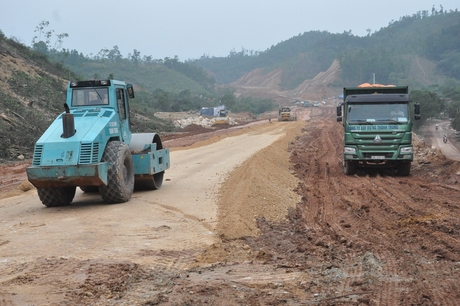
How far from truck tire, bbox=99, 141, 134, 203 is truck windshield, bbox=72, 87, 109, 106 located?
1338 mm

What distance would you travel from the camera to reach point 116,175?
493 inches

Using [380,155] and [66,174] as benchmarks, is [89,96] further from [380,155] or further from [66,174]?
[380,155]

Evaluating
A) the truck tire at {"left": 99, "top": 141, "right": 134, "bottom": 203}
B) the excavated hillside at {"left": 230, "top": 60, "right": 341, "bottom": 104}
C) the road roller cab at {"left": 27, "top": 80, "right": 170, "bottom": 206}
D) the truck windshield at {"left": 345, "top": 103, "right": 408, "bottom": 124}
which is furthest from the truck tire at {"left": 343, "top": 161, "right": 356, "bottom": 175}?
the excavated hillside at {"left": 230, "top": 60, "right": 341, "bottom": 104}

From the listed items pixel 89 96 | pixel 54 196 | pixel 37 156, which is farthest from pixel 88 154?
pixel 89 96

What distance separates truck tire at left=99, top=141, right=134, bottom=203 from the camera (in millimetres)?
12508

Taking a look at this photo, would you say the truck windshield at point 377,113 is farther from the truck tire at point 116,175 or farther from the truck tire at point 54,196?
the truck tire at point 54,196

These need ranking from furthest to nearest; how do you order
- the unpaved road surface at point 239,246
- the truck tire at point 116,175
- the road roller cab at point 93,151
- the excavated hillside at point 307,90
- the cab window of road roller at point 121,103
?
the excavated hillside at point 307,90
the cab window of road roller at point 121,103
the truck tire at point 116,175
the road roller cab at point 93,151
the unpaved road surface at point 239,246

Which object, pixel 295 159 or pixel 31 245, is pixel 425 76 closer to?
pixel 295 159

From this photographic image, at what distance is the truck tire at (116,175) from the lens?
41.0ft

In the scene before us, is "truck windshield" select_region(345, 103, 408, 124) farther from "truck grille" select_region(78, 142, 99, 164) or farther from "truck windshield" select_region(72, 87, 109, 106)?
"truck grille" select_region(78, 142, 99, 164)

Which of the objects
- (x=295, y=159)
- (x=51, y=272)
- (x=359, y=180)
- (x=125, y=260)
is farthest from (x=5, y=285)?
(x=295, y=159)

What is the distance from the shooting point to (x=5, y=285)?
275 inches

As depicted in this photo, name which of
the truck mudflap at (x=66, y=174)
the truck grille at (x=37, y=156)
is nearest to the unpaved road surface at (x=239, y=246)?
the truck mudflap at (x=66, y=174)

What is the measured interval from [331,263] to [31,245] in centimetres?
477
